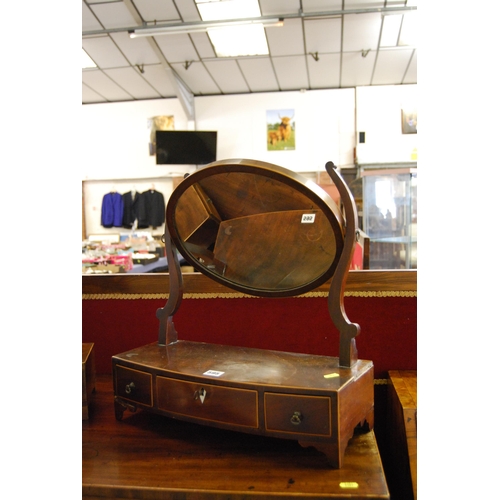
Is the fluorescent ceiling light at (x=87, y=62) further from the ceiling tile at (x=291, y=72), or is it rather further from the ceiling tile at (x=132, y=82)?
the ceiling tile at (x=291, y=72)

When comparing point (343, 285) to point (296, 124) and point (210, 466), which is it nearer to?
point (210, 466)

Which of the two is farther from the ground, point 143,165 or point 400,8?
point 400,8

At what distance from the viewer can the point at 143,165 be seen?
29.3ft

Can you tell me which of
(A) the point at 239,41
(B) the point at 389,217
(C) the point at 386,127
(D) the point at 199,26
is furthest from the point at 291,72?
(B) the point at 389,217

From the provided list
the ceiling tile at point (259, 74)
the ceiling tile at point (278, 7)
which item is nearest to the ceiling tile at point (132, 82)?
the ceiling tile at point (259, 74)

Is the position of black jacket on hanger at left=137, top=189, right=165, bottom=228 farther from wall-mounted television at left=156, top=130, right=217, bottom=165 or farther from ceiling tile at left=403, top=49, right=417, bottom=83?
ceiling tile at left=403, top=49, right=417, bottom=83

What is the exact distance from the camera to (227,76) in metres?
7.71

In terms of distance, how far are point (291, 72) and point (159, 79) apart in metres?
2.25

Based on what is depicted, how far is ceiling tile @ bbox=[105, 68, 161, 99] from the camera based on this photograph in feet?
24.2

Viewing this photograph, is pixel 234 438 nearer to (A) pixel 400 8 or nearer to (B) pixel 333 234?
(B) pixel 333 234
